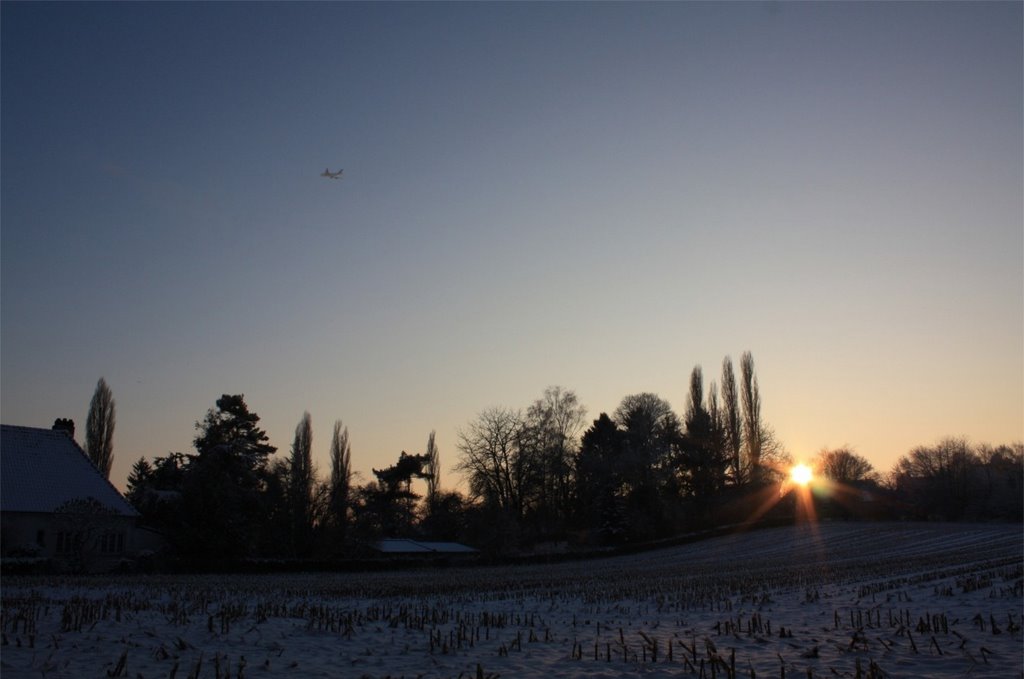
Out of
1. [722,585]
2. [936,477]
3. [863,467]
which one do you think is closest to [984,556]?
[722,585]

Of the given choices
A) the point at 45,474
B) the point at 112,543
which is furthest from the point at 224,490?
the point at 45,474

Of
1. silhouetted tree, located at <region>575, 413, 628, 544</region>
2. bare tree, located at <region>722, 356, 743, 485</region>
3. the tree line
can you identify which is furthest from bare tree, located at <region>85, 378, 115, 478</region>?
bare tree, located at <region>722, 356, 743, 485</region>

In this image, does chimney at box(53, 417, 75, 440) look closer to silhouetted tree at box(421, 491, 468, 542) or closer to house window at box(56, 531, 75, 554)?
house window at box(56, 531, 75, 554)

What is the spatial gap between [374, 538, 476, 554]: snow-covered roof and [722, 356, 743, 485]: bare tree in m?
29.2

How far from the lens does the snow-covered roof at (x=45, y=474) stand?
4559cm

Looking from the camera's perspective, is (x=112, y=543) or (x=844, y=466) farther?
(x=844, y=466)

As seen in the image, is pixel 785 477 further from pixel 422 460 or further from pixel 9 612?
pixel 9 612

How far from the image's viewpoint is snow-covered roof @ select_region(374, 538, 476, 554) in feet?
193

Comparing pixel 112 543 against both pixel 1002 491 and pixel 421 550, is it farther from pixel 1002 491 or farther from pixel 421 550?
pixel 1002 491

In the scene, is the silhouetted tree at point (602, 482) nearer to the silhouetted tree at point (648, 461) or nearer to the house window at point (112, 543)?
the silhouetted tree at point (648, 461)

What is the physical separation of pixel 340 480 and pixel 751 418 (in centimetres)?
4382

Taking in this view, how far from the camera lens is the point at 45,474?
48281 mm

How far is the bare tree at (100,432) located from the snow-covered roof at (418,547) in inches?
1223

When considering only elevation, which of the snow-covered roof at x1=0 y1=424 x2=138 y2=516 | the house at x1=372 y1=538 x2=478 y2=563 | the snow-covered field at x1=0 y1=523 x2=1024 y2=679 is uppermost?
the snow-covered roof at x1=0 y1=424 x2=138 y2=516
